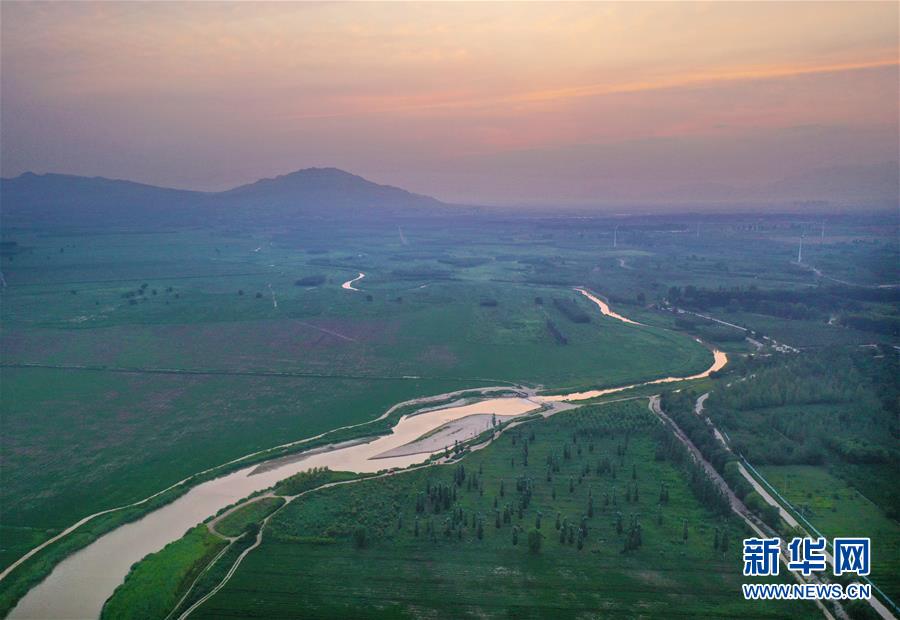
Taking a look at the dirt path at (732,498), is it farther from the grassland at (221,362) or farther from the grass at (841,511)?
the grassland at (221,362)

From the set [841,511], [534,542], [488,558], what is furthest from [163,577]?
[841,511]

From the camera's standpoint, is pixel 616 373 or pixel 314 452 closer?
pixel 314 452

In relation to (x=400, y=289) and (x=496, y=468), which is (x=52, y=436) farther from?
(x=400, y=289)

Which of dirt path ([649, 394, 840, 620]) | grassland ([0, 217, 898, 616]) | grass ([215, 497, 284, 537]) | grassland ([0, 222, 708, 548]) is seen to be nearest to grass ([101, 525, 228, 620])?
grass ([215, 497, 284, 537])

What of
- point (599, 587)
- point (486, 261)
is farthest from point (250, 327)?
point (486, 261)

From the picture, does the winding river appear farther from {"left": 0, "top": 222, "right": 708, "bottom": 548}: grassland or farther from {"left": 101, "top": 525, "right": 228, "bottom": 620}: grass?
{"left": 0, "top": 222, "right": 708, "bottom": 548}: grassland

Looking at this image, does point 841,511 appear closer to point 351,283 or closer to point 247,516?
point 247,516
